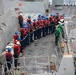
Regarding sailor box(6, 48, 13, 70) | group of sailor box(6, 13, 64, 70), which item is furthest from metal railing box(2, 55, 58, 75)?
group of sailor box(6, 13, 64, 70)

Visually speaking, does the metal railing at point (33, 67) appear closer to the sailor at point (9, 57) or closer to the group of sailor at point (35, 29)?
the sailor at point (9, 57)

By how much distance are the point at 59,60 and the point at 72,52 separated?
918mm

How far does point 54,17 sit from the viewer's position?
83.5ft

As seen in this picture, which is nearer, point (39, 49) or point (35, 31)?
point (39, 49)

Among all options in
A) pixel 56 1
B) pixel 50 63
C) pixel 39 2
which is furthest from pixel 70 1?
pixel 50 63

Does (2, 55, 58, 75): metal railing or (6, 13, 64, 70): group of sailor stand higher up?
(6, 13, 64, 70): group of sailor

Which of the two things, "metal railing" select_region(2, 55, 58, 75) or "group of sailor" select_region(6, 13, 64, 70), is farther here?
"group of sailor" select_region(6, 13, 64, 70)

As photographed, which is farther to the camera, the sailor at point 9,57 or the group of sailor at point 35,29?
the group of sailor at point 35,29

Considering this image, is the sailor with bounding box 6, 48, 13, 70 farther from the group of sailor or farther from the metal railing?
the group of sailor

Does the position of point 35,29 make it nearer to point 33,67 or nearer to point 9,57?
point 33,67

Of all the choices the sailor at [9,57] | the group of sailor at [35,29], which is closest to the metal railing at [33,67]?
the sailor at [9,57]

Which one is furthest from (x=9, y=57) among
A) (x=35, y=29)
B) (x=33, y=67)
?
(x=35, y=29)

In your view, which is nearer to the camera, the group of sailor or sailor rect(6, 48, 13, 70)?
sailor rect(6, 48, 13, 70)

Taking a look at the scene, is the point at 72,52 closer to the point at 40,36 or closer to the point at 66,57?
the point at 66,57
